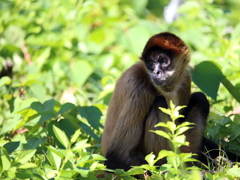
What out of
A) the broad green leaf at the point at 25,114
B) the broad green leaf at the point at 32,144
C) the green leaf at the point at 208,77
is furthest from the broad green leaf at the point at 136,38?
the broad green leaf at the point at 32,144

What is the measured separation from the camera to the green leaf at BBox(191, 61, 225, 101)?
4.67 m

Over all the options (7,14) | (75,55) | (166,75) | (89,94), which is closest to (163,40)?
(166,75)

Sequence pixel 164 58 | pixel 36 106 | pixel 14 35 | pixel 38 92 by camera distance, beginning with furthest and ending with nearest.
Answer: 1. pixel 14 35
2. pixel 38 92
3. pixel 164 58
4. pixel 36 106

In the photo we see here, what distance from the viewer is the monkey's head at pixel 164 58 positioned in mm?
4426

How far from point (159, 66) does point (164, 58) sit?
0.11m

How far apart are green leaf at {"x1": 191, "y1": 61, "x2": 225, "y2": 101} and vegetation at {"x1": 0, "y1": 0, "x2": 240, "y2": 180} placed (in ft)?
0.04

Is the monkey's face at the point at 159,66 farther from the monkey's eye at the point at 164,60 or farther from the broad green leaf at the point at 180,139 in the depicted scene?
the broad green leaf at the point at 180,139

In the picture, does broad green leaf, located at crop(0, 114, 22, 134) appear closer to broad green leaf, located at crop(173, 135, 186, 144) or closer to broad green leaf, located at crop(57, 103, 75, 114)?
broad green leaf, located at crop(57, 103, 75, 114)

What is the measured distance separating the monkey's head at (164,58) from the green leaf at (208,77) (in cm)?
24

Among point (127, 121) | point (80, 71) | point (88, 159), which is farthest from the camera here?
point (80, 71)

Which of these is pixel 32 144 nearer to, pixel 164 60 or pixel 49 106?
pixel 49 106

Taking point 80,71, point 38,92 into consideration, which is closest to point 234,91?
point 38,92

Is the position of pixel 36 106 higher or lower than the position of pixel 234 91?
lower

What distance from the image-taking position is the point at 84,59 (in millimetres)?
7754
